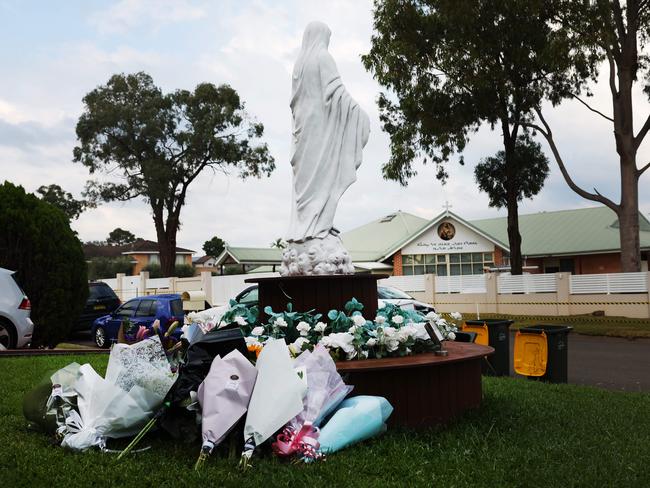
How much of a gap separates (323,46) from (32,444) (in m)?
5.20

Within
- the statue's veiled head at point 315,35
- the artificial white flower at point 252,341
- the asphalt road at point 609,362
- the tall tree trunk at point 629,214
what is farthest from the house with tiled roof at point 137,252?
the artificial white flower at point 252,341

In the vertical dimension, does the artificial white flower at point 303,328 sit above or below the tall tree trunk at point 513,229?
below

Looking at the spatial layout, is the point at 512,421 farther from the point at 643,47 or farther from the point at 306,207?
the point at 643,47

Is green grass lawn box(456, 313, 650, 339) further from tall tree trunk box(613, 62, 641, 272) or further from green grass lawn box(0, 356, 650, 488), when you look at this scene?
green grass lawn box(0, 356, 650, 488)

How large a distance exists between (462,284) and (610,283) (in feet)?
20.3

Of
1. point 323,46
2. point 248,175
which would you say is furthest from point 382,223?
point 323,46

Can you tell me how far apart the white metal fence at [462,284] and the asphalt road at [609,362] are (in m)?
8.11

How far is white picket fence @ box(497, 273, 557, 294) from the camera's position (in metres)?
24.6

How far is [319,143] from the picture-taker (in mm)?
7660

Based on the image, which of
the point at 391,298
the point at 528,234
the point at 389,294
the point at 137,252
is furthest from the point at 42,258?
the point at 137,252

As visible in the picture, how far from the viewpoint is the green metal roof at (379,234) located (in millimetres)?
41656

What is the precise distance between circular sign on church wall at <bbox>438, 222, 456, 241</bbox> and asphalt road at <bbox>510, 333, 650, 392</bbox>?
1878 cm

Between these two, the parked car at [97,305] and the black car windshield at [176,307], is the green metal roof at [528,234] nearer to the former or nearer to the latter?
the parked car at [97,305]

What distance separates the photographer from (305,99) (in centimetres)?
772
